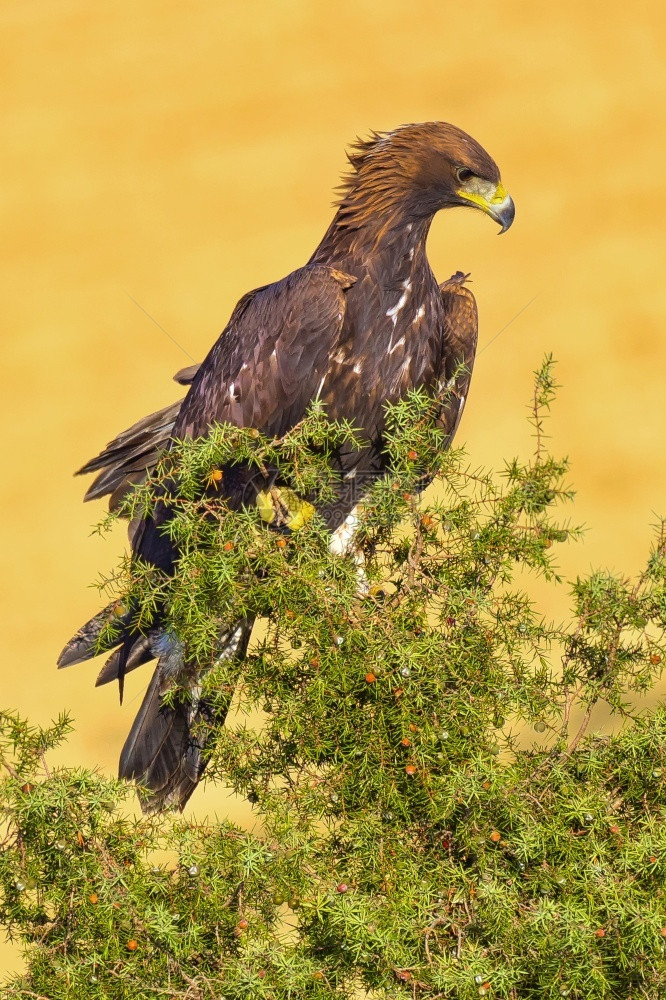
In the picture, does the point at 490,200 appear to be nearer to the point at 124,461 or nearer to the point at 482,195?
the point at 482,195

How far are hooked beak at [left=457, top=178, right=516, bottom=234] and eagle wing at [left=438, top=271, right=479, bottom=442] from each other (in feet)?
1.21

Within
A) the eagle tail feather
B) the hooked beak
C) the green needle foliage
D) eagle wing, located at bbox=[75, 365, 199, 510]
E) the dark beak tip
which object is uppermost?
the hooked beak

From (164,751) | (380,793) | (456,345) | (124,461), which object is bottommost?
(380,793)

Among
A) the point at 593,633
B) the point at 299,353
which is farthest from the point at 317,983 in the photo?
the point at 299,353

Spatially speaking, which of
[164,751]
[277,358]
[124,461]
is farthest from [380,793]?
[124,461]

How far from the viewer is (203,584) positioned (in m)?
2.36

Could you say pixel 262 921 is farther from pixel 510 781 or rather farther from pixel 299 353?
pixel 299 353

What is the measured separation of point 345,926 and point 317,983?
14 centimetres

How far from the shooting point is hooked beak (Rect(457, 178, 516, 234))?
12.4 ft

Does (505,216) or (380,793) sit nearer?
(380,793)

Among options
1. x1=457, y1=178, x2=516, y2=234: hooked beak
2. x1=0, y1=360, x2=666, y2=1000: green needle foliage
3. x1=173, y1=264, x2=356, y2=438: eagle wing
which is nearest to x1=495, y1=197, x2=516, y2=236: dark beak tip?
x1=457, y1=178, x2=516, y2=234: hooked beak

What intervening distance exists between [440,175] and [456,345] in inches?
21.0

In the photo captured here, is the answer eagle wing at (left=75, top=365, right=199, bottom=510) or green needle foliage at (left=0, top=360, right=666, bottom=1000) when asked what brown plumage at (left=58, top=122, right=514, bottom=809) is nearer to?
eagle wing at (left=75, top=365, right=199, bottom=510)

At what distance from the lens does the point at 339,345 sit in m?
3.63
